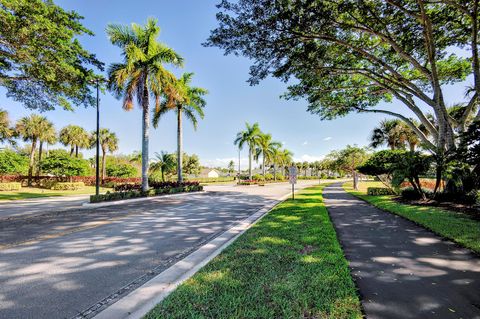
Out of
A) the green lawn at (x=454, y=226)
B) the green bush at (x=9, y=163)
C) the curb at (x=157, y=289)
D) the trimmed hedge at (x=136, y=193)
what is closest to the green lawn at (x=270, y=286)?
the curb at (x=157, y=289)

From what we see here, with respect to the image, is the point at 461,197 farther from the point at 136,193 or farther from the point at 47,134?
the point at 47,134

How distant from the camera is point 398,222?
8.30 metres

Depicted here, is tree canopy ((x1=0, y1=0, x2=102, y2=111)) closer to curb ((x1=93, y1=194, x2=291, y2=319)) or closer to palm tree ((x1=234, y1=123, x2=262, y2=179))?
curb ((x1=93, y1=194, x2=291, y2=319))

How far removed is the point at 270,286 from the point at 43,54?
1511 centimetres

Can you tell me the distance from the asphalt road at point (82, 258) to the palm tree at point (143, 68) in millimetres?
11004

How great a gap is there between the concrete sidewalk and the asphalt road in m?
3.60

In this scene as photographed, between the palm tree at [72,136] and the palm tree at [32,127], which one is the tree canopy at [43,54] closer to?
the palm tree at [32,127]

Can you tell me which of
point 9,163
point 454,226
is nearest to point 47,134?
point 9,163

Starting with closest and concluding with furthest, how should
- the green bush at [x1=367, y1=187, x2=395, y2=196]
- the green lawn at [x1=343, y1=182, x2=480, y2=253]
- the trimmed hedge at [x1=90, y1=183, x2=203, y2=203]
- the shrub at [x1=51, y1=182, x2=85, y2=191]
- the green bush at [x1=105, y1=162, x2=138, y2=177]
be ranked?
the green lawn at [x1=343, y1=182, x2=480, y2=253], the trimmed hedge at [x1=90, y1=183, x2=203, y2=203], the green bush at [x1=367, y1=187, x2=395, y2=196], the shrub at [x1=51, y1=182, x2=85, y2=191], the green bush at [x1=105, y1=162, x2=138, y2=177]

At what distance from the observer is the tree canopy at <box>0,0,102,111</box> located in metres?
10.0

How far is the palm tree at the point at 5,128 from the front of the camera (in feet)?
96.1

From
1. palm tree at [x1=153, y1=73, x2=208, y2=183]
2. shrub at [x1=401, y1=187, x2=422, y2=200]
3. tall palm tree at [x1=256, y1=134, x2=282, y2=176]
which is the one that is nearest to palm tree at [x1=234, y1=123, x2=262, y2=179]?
tall palm tree at [x1=256, y1=134, x2=282, y2=176]

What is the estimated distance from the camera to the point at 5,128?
99.3ft

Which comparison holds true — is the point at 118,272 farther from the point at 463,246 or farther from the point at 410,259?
the point at 463,246
